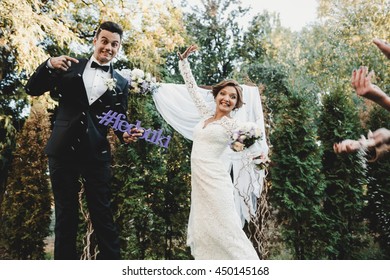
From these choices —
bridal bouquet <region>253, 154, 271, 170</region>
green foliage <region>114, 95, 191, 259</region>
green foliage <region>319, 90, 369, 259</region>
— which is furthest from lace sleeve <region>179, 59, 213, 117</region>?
green foliage <region>319, 90, 369, 259</region>

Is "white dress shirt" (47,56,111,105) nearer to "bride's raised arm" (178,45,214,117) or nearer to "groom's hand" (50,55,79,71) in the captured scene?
"groom's hand" (50,55,79,71)

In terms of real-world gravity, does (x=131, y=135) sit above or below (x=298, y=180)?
above

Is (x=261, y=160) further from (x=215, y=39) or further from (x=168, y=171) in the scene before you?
(x=215, y=39)

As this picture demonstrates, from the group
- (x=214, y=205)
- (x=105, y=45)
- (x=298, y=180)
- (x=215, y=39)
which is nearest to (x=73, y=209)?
(x=214, y=205)

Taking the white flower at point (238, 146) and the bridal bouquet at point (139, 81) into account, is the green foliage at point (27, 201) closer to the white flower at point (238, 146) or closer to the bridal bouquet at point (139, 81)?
the bridal bouquet at point (139, 81)

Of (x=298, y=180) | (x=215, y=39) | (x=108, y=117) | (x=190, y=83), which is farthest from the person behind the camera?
(x=215, y=39)

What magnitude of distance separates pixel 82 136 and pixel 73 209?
49 centimetres

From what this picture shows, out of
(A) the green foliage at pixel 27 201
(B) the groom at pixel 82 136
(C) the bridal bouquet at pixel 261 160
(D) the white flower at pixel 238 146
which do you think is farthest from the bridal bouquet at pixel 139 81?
(A) the green foliage at pixel 27 201

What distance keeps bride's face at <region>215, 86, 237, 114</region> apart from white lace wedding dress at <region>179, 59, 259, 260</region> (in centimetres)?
9

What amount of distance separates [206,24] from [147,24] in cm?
199

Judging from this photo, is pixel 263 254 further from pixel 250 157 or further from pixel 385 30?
pixel 385 30

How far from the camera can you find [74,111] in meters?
2.62
